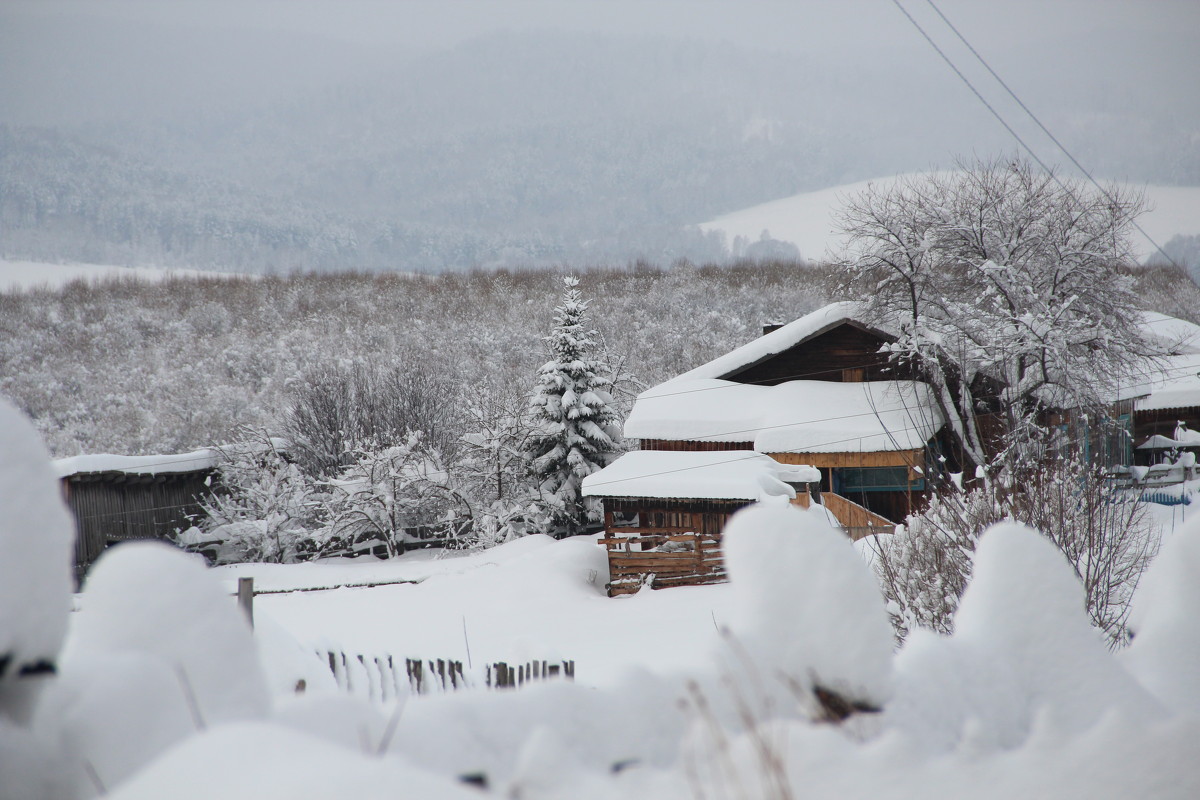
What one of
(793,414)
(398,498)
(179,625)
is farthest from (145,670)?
(398,498)

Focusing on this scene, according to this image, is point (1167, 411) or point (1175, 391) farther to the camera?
point (1167, 411)

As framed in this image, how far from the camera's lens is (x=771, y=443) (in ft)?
61.2

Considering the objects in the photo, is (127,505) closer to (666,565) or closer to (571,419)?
(571,419)

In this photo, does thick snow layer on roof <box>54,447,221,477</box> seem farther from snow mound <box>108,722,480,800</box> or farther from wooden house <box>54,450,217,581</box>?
snow mound <box>108,722,480,800</box>

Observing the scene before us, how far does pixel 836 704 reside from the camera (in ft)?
7.30

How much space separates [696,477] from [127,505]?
14.3 metres

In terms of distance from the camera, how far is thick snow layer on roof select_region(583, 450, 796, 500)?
1561cm

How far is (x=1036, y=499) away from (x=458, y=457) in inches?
738

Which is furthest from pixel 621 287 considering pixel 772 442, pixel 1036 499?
pixel 1036 499

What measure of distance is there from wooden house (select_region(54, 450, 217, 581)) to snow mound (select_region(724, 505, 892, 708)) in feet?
59.6

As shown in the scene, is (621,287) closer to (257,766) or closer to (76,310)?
(76,310)

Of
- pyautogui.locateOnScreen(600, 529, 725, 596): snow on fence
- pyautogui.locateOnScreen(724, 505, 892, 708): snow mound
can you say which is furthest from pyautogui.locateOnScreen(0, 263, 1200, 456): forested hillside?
pyautogui.locateOnScreen(724, 505, 892, 708): snow mound

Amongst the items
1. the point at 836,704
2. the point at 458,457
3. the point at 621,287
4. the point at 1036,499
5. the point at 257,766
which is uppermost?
the point at 621,287

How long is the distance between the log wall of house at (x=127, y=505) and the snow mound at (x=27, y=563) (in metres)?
18.1
